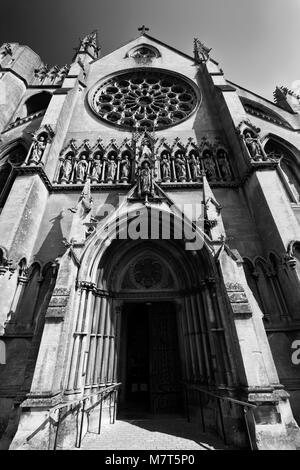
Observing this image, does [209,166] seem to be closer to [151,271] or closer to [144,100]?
[151,271]

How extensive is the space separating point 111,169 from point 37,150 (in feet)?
10.6

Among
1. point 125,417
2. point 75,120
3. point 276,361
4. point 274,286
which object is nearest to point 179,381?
point 125,417

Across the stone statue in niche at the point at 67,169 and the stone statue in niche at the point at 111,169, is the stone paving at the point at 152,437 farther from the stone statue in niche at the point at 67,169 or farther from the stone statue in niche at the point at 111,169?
the stone statue in niche at the point at 67,169

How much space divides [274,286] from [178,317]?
3.43m

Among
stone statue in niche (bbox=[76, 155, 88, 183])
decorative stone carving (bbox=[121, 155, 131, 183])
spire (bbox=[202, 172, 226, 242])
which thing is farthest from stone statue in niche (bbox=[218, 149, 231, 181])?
stone statue in niche (bbox=[76, 155, 88, 183])

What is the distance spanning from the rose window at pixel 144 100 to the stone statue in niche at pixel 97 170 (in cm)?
321

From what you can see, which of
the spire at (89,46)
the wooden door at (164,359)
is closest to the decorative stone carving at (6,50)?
the spire at (89,46)

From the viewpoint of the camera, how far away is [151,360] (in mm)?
7957

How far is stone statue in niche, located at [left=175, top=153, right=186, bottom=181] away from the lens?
994cm

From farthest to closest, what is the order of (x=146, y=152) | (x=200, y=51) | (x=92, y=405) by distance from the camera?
(x=200, y=51) → (x=146, y=152) → (x=92, y=405)

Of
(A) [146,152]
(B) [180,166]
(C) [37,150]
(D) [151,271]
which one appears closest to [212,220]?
(D) [151,271]

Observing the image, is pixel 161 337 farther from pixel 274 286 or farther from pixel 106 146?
pixel 106 146

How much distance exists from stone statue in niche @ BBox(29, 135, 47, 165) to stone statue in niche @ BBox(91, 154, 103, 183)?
225 cm
